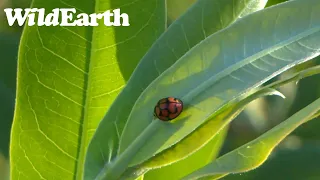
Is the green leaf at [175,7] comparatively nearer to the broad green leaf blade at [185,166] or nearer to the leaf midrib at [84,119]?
the broad green leaf blade at [185,166]

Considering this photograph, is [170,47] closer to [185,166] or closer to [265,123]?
[185,166]

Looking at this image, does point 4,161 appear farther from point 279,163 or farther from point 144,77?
point 144,77

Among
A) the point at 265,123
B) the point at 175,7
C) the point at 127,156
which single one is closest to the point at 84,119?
the point at 127,156

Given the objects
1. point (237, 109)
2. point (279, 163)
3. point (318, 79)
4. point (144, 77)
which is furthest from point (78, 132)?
point (318, 79)

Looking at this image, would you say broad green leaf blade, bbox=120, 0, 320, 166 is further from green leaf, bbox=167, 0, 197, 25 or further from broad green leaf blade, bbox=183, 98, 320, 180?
green leaf, bbox=167, 0, 197, 25

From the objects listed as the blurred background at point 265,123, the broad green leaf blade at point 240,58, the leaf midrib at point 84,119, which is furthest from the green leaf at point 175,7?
the broad green leaf blade at point 240,58
